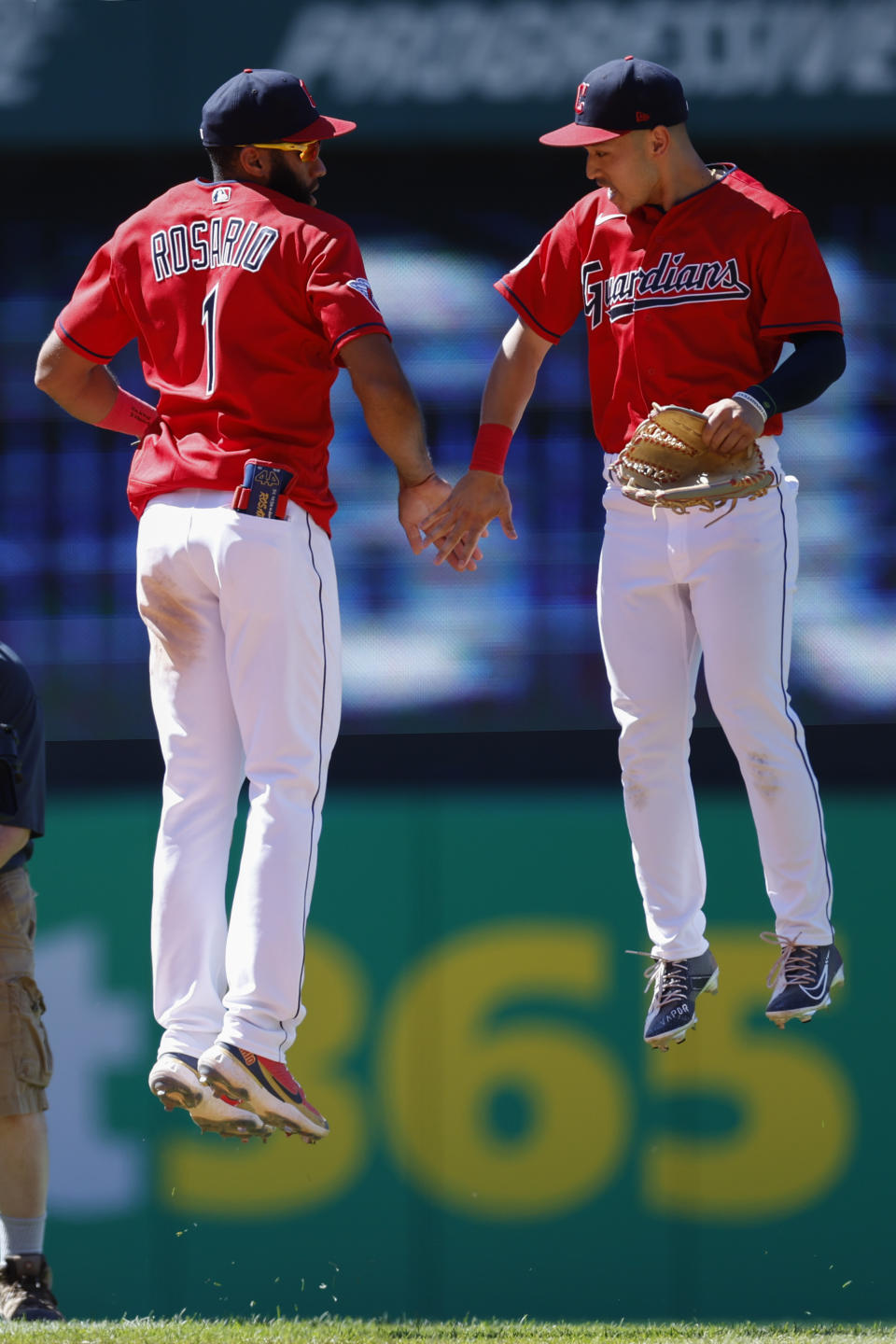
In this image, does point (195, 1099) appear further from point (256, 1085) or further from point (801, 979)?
point (801, 979)

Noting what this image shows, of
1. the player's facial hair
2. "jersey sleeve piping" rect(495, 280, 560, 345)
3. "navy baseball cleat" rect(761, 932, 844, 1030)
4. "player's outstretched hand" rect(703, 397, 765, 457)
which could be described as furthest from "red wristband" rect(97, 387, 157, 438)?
"navy baseball cleat" rect(761, 932, 844, 1030)

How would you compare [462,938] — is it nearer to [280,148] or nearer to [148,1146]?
[148,1146]

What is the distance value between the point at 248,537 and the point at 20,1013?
5.85ft

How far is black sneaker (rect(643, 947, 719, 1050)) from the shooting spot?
4.27 metres

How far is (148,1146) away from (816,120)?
3.97 meters

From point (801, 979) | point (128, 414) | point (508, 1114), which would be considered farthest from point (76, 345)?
point (508, 1114)

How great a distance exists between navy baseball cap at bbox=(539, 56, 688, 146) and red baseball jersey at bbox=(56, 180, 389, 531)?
2.05 feet

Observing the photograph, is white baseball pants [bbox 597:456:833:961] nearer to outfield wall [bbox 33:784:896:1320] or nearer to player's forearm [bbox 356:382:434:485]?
player's forearm [bbox 356:382:434:485]

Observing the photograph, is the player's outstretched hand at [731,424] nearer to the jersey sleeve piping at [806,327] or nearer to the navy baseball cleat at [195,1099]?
the jersey sleeve piping at [806,327]

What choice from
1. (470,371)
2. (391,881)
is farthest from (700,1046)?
(470,371)

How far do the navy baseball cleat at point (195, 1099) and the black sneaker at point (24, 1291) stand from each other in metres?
1.50

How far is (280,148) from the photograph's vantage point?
13.3 ft

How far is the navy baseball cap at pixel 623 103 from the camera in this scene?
13.6 ft

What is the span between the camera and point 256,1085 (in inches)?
144
